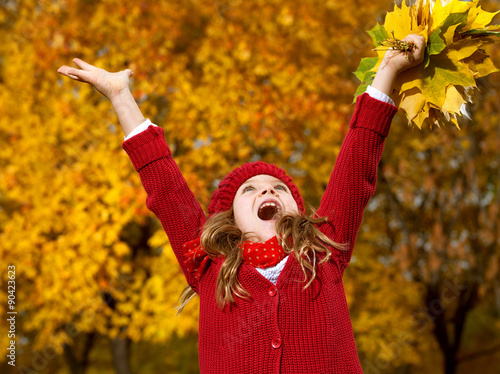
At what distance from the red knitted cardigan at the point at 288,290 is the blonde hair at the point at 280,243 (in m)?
0.04

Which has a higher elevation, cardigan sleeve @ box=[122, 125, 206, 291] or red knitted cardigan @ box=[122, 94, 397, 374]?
cardigan sleeve @ box=[122, 125, 206, 291]

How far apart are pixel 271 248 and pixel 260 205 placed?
246 mm

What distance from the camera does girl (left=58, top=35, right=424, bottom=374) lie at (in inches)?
89.6

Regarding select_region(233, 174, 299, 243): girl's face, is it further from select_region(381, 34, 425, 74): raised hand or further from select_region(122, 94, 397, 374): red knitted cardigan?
select_region(381, 34, 425, 74): raised hand

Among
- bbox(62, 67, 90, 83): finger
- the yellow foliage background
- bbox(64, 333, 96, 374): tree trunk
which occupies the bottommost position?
bbox(62, 67, 90, 83): finger

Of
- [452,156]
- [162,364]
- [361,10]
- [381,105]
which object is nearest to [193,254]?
[381,105]

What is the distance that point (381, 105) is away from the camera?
2.33 m

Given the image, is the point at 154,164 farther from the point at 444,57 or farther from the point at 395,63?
the point at 444,57

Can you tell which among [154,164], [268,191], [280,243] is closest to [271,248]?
[280,243]

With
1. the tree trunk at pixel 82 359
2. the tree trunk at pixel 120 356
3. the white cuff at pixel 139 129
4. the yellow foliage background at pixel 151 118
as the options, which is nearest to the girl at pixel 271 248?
the white cuff at pixel 139 129

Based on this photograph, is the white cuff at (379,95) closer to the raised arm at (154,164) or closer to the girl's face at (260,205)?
the girl's face at (260,205)

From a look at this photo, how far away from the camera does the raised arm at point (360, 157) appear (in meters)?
2.33

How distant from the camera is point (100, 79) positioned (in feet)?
8.41

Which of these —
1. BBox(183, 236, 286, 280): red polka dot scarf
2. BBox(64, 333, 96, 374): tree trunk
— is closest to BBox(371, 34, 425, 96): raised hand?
BBox(183, 236, 286, 280): red polka dot scarf
